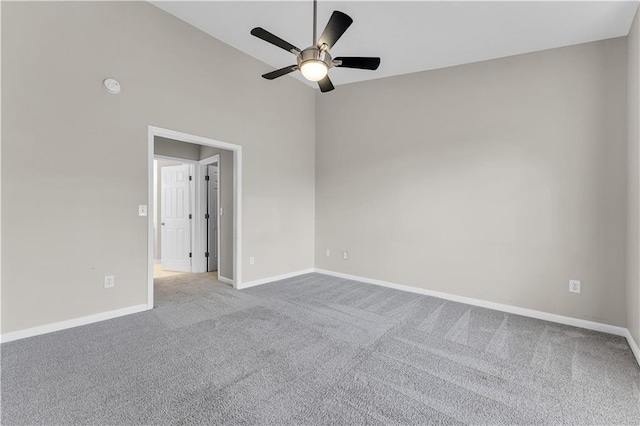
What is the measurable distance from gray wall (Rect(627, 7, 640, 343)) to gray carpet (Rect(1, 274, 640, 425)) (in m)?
0.40

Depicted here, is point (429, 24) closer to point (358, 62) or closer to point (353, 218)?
point (358, 62)

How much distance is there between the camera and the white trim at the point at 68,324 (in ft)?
8.14

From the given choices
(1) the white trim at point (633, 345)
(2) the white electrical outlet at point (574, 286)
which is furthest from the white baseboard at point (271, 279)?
(1) the white trim at point (633, 345)

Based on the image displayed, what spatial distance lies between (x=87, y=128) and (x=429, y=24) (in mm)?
3806

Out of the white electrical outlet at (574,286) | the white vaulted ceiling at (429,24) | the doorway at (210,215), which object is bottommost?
the white electrical outlet at (574,286)

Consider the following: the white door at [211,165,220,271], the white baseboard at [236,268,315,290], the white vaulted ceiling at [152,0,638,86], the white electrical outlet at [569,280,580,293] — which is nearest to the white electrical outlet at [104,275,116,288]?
the white baseboard at [236,268,315,290]

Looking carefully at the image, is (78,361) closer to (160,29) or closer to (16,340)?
(16,340)

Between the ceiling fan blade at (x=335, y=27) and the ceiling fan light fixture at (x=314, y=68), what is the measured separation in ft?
0.45

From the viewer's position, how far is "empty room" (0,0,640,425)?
6.44 feet

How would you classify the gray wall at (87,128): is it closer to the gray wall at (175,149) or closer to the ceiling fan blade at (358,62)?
the gray wall at (175,149)

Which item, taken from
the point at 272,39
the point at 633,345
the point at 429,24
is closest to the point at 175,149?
the point at 272,39

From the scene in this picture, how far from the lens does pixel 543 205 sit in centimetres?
331

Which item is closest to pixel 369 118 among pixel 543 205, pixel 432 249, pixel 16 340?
pixel 432 249

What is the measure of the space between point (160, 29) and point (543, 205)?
16.4 feet
